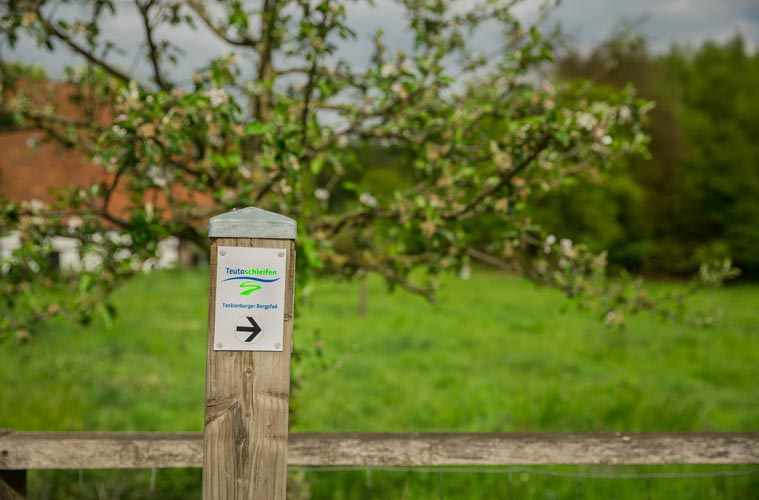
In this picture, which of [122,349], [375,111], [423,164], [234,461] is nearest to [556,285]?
[423,164]

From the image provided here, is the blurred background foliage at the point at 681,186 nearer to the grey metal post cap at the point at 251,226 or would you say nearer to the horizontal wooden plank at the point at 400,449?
the horizontal wooden plank at the point at 400,449

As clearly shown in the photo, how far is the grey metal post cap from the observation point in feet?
5.83

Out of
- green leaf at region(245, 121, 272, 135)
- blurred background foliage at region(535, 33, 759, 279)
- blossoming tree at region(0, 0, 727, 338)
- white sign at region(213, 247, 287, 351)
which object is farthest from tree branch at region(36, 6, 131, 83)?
blurred background foliage at region(535, 33, 759, 279)

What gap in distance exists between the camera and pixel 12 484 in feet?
8.62

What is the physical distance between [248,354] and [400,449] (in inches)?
43.4

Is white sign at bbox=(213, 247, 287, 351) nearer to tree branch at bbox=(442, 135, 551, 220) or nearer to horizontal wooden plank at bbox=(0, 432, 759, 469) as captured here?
horizontal wooden plank at bbox=(0, 432, 759, 469)

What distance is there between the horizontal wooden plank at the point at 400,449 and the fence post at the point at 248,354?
0.87 meters

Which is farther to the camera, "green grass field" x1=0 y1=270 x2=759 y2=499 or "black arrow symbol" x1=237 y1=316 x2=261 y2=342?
"green grass field" x1=0 y1=270 x2=759 y2=499

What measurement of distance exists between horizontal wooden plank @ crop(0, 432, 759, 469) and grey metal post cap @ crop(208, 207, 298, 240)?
1.20m

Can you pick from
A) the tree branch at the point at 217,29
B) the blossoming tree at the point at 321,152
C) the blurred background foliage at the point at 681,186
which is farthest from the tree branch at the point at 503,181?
→ the blurred background foliage at the point at 681,186

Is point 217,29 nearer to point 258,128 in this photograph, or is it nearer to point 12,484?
point 258,128

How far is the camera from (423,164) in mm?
3711

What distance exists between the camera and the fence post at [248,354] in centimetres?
178

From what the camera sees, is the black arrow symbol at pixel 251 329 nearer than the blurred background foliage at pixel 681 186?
Yes
